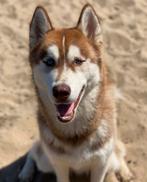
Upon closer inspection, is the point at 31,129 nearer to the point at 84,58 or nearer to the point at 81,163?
the point at 81,163

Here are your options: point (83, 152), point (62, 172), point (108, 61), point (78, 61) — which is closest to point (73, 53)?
point (78, 61)

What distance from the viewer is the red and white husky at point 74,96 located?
3.46 meters

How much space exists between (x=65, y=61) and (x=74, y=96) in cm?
26

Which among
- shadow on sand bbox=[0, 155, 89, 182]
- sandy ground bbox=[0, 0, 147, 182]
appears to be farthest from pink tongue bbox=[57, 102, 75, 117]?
sandy ground bbox=[0, 0, 147, 182]

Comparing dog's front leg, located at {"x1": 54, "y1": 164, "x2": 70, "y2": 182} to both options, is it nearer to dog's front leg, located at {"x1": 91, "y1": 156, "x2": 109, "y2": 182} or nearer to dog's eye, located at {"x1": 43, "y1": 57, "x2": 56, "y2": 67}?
dog's front leg, located at {"x1": 91, "y1": 156, "x2": 109, "y2": 182}

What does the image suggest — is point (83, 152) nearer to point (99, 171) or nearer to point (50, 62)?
point (99, 171)

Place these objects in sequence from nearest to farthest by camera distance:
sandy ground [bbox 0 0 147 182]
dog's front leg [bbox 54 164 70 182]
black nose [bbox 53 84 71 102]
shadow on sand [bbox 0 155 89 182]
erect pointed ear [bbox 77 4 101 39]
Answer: black nose [bbox 53 84 71 102] < erect pointed ear [bbox 77 4 101 39] < dog's front leg [bbox 54 164 70 182] < shadow on sand [bbox 0 155 89 182] < sandy ground [bbox 0 0 147 182]

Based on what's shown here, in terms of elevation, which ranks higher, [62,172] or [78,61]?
[78,61]

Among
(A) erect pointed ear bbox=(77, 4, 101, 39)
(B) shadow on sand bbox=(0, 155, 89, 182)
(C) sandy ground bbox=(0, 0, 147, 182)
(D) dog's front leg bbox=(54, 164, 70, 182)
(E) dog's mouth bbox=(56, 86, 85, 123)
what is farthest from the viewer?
(C) sandy ground bbox=(0, 0, 147, 182)

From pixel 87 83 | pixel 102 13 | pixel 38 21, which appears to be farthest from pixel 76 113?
pixel 102 13

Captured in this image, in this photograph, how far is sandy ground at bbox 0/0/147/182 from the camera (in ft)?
15.4

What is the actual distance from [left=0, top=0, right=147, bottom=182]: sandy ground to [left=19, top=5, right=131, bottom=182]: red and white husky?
0.58 m

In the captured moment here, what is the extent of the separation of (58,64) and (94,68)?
247 mm

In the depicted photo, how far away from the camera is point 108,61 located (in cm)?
542
